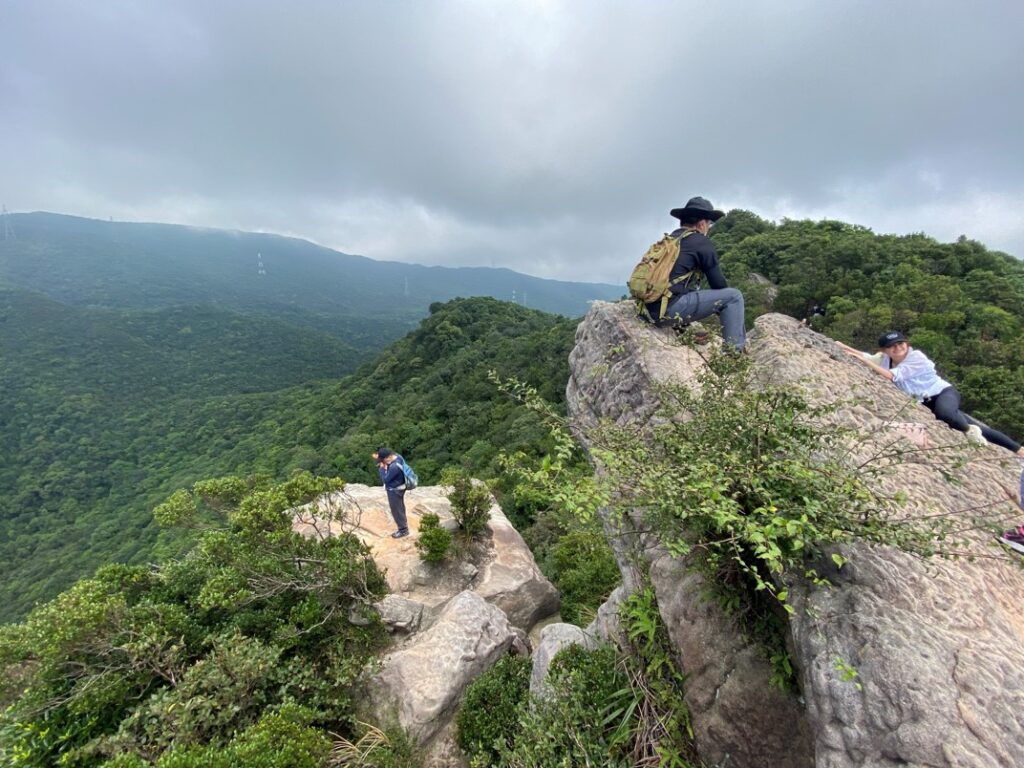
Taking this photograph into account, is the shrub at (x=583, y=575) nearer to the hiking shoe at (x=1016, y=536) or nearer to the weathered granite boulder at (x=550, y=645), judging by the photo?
the weathered granite boulder at (x=550, y=645)

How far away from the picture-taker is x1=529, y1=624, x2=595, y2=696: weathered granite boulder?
17.5 ft

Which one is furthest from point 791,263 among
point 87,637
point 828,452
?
point 87,637

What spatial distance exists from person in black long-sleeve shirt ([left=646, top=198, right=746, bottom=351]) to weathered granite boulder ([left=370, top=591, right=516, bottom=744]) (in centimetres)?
532

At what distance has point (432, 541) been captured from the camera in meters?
8.91

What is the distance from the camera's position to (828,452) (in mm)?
3246

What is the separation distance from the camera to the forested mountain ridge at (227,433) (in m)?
41.4

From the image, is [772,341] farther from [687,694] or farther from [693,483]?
[687,694]

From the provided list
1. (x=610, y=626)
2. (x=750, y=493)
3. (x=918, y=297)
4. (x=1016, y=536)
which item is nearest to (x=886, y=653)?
(x=750, y=493)

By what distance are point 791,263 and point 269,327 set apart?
14460cm

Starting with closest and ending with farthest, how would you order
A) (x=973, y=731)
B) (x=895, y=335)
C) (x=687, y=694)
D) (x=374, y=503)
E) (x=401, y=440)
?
1. (x=973, y=731)
2. (x=687, y=694)
3. (x=895, y=335)
4. (x=374, y=503)
5. (x=401, y=440)

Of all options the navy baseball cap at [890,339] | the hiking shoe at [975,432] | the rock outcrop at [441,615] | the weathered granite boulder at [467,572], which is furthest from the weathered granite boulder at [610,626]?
the navy baseball cap at [890,339]

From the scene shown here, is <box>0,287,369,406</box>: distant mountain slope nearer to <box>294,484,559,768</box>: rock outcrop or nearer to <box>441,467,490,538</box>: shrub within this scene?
<box>294,484,559,768</box>: rock outcrop

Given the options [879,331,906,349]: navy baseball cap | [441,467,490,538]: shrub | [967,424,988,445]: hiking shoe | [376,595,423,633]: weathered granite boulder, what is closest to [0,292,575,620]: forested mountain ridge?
[441,467,490,538]: shrub

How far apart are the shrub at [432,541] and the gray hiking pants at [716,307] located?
6.30 m
